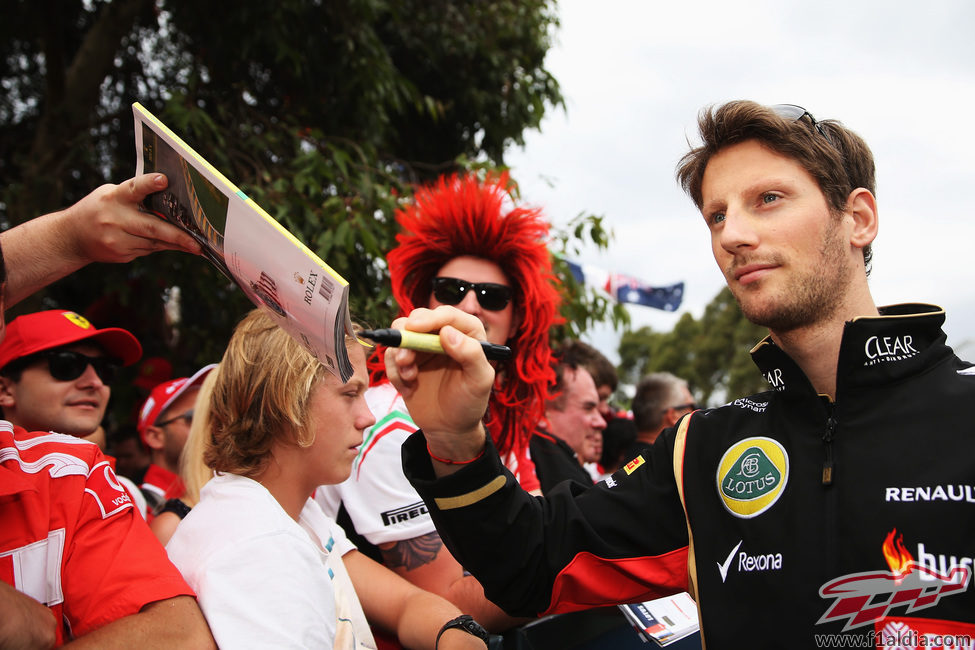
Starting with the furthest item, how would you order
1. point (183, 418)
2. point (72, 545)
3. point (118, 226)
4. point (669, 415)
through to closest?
point (669, 415), point (183, 418), point (118, 226), point (72, 545)

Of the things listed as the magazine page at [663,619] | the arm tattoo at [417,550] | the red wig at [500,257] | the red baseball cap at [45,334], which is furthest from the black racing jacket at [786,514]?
the red baseball cap at [45,334]

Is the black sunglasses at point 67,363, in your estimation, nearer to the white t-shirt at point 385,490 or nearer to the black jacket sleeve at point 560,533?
the white t-shirt at point 385,490

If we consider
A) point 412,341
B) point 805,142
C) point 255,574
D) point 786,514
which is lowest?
point 255,574

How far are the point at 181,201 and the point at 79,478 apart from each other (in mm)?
691

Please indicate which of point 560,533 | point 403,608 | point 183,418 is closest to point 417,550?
point 403,608

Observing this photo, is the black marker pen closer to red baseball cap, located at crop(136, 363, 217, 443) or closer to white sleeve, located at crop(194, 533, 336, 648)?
white sleeve, located at crop(194, 533, 336, 648)

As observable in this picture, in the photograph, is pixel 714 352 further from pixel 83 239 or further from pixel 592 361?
pixel 83 239

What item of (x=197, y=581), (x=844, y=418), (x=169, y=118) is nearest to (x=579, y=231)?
(x=169, y=118)

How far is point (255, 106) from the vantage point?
18.8 feet

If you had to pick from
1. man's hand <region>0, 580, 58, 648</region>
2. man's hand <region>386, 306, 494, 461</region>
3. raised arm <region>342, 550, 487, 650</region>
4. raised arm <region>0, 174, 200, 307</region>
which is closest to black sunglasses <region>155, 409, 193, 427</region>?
raised arm <region>342, 550, 487, 650</region>

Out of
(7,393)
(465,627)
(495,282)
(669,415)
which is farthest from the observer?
(669,415)

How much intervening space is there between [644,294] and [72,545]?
9267 mm

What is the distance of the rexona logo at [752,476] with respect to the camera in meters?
1.70

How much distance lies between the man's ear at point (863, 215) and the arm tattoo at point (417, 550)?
4.84 ft
